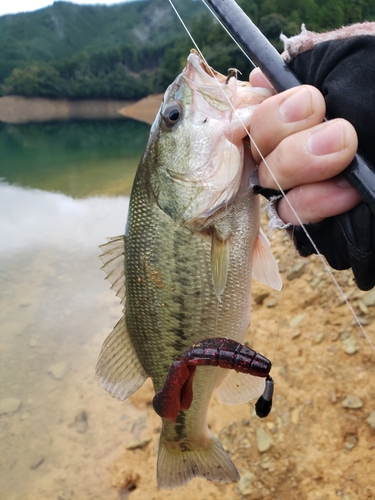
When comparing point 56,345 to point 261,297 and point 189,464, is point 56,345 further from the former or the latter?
point 189,464

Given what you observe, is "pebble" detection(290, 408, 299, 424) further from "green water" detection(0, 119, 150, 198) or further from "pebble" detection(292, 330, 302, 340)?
"green water" detection(0, 119, 150, 198)

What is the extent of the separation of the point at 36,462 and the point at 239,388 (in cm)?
329

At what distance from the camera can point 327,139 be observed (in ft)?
4.45

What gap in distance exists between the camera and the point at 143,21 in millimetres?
92688

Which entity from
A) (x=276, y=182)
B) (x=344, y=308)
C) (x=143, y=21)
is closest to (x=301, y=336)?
(x=344, y=308)

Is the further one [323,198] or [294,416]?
[294,416]

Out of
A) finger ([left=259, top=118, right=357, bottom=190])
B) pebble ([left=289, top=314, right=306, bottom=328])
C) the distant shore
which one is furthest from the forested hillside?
finger ([left=259, top=118, right=357, bottom=190])

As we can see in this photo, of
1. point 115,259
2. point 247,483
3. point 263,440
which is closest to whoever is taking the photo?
point 115,259

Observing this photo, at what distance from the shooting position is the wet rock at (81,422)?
181 inches

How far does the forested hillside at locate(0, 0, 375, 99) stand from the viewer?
33312 mm

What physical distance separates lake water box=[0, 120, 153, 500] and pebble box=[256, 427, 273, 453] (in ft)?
5.12

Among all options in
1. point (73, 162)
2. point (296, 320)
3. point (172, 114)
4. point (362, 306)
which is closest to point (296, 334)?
point (296, 320)

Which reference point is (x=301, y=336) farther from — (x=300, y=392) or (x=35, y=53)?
(x=35, y=53)

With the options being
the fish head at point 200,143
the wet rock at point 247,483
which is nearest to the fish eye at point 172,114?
the fish head at point 200,143
